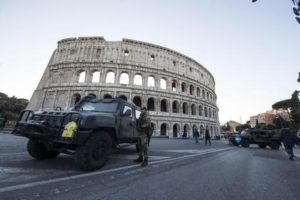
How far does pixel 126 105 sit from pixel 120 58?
2967 cm

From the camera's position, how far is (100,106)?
223 inches

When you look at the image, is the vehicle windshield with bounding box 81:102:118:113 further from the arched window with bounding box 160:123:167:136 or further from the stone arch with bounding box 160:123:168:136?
the arched window with bounding box 160:123:167:136

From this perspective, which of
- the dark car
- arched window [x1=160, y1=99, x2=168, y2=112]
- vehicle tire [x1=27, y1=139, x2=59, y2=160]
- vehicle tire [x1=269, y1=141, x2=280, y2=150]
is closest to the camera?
vehicle tire [x1=27, y1=139, x2=59, y2=160]

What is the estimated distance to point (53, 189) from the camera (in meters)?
2.52

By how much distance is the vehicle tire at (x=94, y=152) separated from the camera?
143 inches

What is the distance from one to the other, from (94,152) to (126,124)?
6.08 feet

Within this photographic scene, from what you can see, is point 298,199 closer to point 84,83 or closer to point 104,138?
point 104,138

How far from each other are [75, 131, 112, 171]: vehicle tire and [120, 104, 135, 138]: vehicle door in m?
1.08

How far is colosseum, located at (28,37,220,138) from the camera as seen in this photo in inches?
1236

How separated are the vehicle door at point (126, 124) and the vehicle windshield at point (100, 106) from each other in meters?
0.34

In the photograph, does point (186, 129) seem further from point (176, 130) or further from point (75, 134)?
point (75, 134)

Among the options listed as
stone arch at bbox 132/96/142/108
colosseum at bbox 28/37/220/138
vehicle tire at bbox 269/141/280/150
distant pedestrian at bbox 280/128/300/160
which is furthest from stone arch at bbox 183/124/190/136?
distant pedestrian at bbox 280/128/300/160

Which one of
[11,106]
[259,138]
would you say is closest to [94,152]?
[259,138]

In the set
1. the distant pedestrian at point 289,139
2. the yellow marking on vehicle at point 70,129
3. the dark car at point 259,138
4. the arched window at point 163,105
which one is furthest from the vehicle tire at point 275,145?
the arched window at point 163,105
